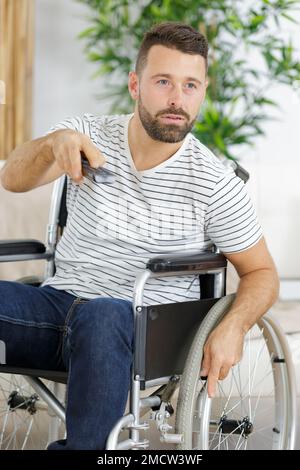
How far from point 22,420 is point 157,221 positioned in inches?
38.3

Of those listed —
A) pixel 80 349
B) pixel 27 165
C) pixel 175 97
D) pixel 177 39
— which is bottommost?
pixel 80 349

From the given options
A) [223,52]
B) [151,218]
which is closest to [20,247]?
[151,218]

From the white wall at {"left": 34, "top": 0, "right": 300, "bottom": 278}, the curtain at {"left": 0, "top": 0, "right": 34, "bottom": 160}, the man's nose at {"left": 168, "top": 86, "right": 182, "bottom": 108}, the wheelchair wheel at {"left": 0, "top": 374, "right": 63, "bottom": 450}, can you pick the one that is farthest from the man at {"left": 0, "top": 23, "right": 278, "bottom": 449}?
the white wall at {"left": 34, "top": 0, "right": 300, "bottom": 278}

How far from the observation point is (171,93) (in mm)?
1852

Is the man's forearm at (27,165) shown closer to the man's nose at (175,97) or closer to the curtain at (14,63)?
the man's nose at (175,97)

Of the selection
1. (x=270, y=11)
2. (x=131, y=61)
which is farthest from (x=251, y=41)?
(x=131, y=61)

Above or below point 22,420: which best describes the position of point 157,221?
above

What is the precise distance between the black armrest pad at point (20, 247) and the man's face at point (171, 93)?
38 cm

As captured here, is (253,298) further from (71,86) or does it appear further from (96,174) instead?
(71,86)

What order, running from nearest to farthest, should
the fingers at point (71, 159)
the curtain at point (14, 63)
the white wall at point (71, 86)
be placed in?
1. the fingers at point (71, 159)
2. the curtain at point (14, 63)
3. the white wall at point (71, 86)

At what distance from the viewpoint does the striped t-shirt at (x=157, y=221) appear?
1863 millimetres

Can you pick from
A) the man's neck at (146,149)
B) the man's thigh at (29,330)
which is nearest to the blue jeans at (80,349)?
the man's thigh at (29,330)

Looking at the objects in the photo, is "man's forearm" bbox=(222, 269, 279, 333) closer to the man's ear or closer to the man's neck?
the man's neck

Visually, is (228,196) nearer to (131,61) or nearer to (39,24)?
(131,61)
